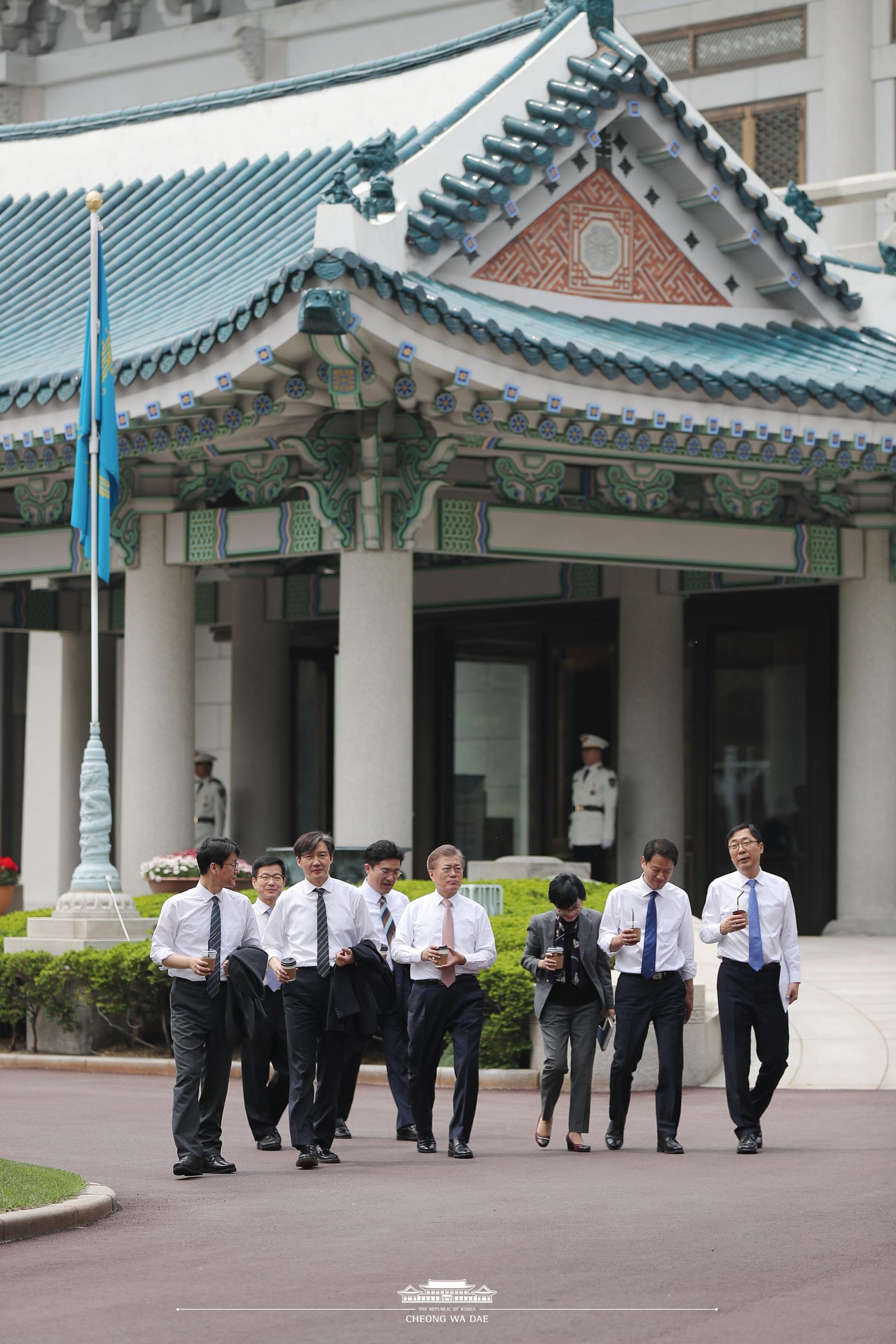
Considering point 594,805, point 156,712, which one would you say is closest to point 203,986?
point 156,712

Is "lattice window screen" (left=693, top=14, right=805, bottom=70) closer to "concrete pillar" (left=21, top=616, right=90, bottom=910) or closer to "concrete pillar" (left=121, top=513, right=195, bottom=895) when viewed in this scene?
"concrete pillar" (left=21, top=616, right=90, bottom=910)

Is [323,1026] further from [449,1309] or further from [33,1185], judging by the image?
[449,1309]

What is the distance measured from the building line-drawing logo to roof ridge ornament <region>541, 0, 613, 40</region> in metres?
14.3

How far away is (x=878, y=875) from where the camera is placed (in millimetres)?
19594

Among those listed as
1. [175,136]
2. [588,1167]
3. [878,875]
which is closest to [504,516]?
[878,875]

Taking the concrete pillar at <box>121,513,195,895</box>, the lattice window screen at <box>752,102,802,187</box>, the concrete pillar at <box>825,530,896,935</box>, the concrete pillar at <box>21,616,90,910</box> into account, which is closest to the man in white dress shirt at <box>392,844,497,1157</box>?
the concrete pillar at <box>121,513,195,895</box>

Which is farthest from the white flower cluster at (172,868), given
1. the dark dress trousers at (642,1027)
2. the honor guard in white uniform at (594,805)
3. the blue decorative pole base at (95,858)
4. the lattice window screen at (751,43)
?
the lattice window screen at (751,43)

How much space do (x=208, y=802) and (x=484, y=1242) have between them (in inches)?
618

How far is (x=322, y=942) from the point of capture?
1060cm

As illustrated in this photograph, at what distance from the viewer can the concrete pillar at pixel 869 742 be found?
1952 centimetres

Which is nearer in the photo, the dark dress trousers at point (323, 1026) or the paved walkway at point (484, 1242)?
the paved walkway at point (484, 1242)

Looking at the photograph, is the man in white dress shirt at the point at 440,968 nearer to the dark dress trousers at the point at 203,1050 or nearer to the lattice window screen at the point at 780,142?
the dark dress trousers at the point at 203,1050

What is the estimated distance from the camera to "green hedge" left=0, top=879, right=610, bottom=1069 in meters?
14.0

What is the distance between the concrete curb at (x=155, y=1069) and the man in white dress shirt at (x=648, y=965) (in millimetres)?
2689
